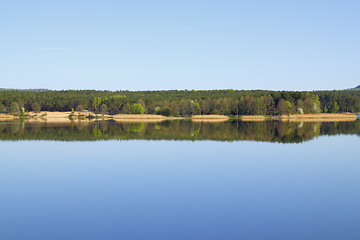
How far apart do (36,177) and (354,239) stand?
1744cm

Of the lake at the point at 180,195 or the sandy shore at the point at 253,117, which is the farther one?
the sandy shore at the point at 253,117

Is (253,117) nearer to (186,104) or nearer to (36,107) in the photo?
(186,104)

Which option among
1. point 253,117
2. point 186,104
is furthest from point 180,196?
point 186,104

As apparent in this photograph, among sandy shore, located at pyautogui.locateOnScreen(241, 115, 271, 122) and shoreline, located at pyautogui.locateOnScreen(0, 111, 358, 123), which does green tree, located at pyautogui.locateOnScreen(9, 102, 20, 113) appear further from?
sandy shore, located at pyautogui.locateOnScreen(241, 115, 271, 122)

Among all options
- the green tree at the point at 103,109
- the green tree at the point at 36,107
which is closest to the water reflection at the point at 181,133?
the green tree at the point at 103,109

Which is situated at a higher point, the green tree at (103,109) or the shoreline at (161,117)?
the green tree at (103,109)

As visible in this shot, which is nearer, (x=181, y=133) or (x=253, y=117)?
(x=181, y=133)

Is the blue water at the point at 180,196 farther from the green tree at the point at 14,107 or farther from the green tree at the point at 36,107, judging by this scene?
the green tree at the point at 36,107

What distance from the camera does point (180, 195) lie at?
1662 cm

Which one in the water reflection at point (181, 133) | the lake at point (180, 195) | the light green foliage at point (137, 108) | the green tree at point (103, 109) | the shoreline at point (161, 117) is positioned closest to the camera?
the lake at point (180, 195)

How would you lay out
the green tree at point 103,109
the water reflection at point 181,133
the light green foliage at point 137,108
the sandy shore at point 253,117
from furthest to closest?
the green tree at point 103,109, the light green foliage at point 137,108, the sandy shore at point 253,117, the water reflection at point 181,133

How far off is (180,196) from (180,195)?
17 cm

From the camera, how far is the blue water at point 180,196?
12.3m

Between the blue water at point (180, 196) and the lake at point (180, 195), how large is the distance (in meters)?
0.04
